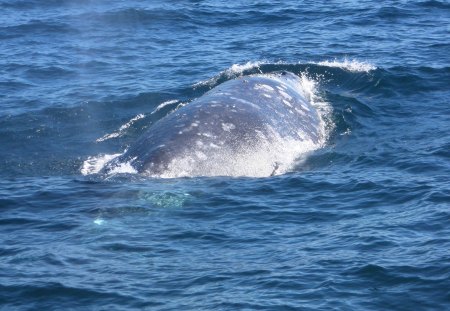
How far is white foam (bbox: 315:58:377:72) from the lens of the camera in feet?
101

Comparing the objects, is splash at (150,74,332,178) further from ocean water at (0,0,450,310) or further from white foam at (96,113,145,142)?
white foam at (96,113,145,142)

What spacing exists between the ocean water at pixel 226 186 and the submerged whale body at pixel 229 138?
1.26 feet

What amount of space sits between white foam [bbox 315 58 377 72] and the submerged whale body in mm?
7305

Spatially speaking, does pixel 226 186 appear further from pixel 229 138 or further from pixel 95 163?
pixel 95 163

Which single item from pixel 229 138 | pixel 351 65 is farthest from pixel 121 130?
pixel 351 65

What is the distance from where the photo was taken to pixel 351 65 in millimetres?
31297

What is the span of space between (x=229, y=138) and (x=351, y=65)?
38.7 ft

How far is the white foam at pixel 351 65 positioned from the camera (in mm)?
30688

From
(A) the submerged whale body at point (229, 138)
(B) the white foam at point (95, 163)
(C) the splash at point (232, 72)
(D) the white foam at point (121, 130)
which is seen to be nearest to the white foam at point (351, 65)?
(C) the splash at point (232, 72)

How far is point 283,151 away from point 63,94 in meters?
10.8

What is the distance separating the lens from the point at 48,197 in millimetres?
19609

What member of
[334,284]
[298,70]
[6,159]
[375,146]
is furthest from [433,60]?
[334,284]

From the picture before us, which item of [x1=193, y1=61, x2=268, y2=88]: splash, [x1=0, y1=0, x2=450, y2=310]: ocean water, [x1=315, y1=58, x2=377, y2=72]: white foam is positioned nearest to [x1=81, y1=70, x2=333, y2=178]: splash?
[x1=0, y1=0, x2=450, y2=310]: ocean water

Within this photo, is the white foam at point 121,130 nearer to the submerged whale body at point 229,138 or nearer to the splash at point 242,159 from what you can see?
the splash at point 242,159
